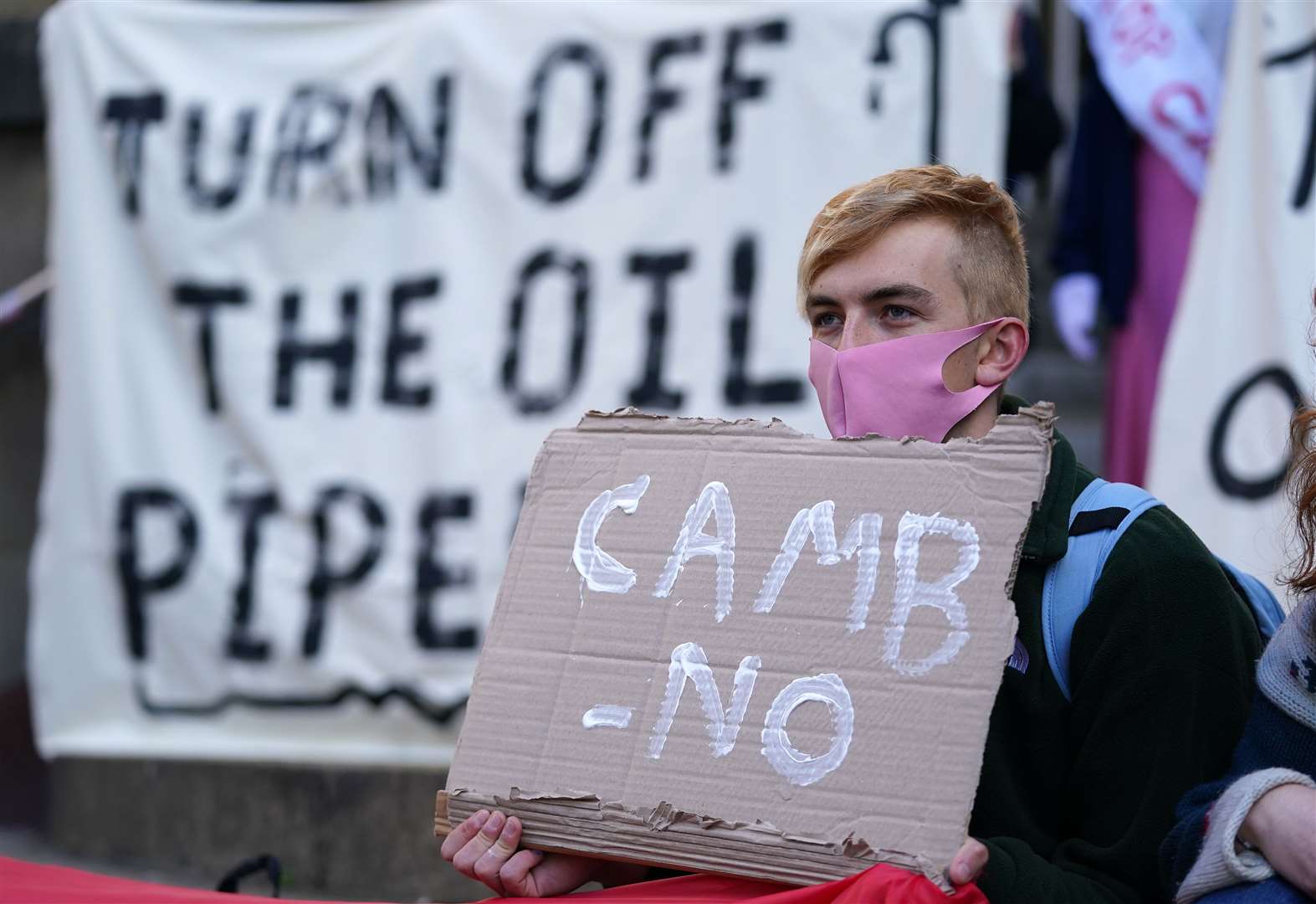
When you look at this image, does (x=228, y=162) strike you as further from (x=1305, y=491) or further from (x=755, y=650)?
(x=1305, y=491)

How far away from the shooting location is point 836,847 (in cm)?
147

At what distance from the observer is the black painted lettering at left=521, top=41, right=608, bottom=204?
13.2 ft

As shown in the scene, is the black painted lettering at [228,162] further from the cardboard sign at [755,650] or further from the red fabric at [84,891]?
the cardboard sign at [755,650]

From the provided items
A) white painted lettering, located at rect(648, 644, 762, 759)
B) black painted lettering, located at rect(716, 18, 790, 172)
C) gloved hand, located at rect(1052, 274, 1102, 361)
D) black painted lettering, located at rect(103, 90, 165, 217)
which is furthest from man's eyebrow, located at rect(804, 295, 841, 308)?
black painted lettering, located at rect(103, 90, 165, 217)

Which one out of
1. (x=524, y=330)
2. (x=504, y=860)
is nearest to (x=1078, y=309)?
(x=524, y=330)

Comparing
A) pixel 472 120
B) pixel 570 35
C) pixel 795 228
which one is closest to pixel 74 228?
pixel 472 120

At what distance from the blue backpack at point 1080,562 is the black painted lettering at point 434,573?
8.31ft

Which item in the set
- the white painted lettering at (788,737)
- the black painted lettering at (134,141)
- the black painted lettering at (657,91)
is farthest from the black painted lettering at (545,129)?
the white painted lettering at (788,737)

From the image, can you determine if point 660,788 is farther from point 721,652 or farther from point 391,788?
A: point 391,788

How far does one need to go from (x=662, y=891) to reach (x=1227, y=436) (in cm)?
211

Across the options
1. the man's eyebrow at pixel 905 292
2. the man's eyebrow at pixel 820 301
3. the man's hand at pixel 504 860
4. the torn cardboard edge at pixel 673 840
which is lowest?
the man's hand at pixel 504 860

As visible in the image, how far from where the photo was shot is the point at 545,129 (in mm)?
4062

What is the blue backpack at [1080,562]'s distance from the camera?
1.62 m

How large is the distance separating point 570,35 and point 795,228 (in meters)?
0.84
